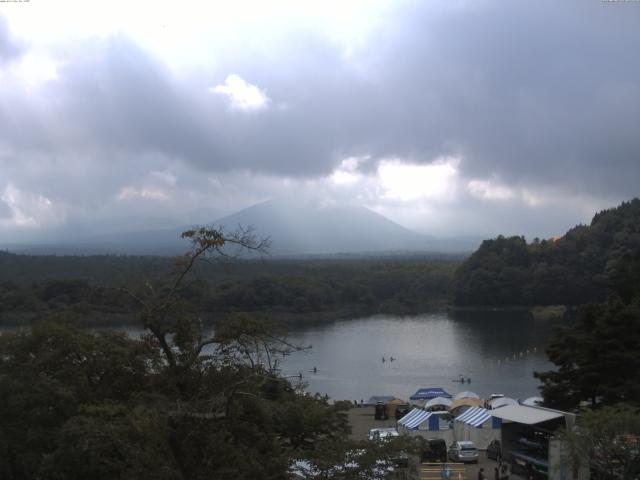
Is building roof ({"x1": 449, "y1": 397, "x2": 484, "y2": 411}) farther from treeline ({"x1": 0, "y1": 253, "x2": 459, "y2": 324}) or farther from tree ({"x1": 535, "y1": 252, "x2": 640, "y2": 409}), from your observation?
treeline ({"x1": 0, "y1": 253, "x2": 459, "y2": 324})

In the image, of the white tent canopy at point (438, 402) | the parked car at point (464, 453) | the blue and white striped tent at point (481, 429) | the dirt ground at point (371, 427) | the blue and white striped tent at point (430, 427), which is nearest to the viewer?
the dirt ground at point (371, 427)

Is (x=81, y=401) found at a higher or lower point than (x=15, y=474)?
higher

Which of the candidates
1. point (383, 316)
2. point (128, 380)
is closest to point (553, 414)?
point (128, 380)

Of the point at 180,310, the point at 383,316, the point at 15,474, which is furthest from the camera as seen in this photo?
Answer: the point at 383,316

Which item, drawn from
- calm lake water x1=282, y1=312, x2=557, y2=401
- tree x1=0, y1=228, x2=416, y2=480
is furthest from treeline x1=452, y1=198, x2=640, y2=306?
tree x1=0, y1=228, x2=416, y2=480

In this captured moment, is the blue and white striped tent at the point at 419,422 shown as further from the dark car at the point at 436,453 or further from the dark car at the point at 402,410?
the dark car at the point at 402,410

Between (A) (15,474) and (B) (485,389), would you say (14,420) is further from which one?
(B) (485,389)

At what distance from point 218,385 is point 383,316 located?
3716 centimetres

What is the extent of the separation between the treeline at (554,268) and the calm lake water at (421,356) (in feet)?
17.5

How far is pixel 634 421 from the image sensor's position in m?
6.16

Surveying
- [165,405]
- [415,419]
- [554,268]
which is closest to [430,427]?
[415,419]

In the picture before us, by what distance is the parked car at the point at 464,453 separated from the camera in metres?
10.0

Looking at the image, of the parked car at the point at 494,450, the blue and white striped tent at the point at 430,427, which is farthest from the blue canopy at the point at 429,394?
the parked car at the point at 494,450

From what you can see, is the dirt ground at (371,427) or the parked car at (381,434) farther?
the dirt ground at (371,427)
